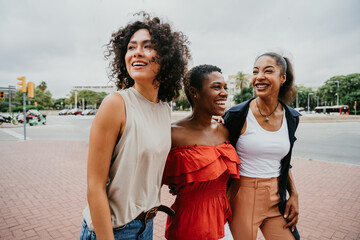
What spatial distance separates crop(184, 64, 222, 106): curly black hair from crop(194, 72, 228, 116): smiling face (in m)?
0.04

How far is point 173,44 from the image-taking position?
158 cm

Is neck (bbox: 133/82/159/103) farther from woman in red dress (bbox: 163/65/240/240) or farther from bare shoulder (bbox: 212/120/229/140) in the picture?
bare shoulder (bbox: 212/120/229/140)

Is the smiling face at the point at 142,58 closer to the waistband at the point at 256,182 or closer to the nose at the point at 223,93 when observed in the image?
the nose at the point at 223,93

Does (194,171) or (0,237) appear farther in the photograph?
(0,237)

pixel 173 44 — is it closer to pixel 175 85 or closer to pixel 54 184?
pixel 175 85

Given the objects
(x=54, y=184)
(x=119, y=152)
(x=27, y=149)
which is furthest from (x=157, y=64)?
(x=27, y=149)

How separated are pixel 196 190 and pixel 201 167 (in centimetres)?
19

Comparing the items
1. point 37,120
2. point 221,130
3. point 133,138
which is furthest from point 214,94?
point 37,120

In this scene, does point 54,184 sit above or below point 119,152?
below

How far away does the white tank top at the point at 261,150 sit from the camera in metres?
2.04

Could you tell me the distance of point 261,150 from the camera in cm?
203

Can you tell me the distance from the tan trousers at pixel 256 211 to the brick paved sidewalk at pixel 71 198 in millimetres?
1538

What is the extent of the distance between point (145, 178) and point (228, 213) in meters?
1.05

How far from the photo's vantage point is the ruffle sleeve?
1.76m
